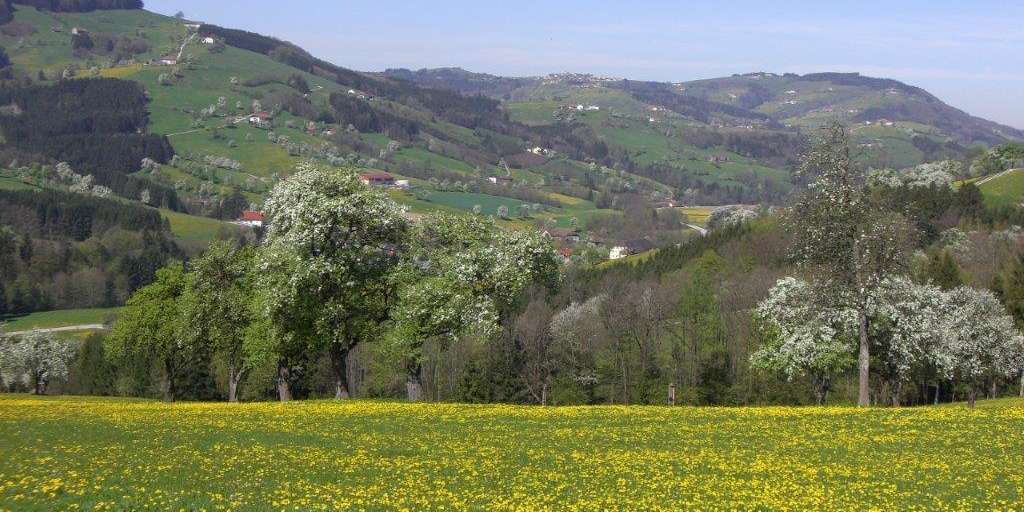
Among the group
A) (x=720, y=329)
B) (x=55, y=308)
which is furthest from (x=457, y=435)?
(x=55, y=308)

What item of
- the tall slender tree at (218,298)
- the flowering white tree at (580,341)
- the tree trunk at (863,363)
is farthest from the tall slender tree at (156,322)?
the tree trunk at (863,363)

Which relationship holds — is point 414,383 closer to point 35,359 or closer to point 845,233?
point 845,233

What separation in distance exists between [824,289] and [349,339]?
30765 millimetres

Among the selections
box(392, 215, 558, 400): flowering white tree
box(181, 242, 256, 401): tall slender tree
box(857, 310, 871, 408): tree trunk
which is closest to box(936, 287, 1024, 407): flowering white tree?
box(857, 310, 871, 408): tree trunk

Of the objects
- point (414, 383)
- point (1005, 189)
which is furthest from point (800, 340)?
point (1005, 189)

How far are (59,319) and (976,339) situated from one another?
533 ft

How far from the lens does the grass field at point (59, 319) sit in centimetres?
16512

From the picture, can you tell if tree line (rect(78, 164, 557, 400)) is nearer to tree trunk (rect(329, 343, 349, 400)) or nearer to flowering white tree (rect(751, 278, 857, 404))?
tree trunk (rect(329, 343, 349, 400))

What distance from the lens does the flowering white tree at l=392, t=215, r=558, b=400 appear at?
55875 mm

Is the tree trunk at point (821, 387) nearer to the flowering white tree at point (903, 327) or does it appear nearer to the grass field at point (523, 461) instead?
the flowering white tree at point (903, 327)

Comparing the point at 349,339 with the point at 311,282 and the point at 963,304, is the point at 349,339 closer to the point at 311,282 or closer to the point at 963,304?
the point at 311,282

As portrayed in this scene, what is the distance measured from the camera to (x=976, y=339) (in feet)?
234

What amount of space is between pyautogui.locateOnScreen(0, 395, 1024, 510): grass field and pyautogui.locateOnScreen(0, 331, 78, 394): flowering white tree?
90.2 metres

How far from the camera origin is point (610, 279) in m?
155
